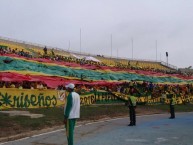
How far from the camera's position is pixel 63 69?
42312 mm

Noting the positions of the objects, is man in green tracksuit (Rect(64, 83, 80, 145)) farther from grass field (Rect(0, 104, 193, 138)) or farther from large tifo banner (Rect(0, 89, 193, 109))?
large tifo banner (Rect(0, 89, 193, 109))

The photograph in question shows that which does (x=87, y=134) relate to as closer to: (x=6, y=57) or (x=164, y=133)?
(x=164, y=133)

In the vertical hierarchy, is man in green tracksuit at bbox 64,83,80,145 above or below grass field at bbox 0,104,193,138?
above

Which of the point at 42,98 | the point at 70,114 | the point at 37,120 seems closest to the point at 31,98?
the point at 42,98

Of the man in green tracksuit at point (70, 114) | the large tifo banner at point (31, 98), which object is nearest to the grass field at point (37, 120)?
the large tifo banner at point (31, 98)

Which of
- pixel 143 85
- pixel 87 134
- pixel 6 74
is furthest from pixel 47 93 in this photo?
pixel 143 85

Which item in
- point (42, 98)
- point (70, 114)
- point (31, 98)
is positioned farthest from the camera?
point (42, 98)

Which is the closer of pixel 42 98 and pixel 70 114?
pixel 70 114

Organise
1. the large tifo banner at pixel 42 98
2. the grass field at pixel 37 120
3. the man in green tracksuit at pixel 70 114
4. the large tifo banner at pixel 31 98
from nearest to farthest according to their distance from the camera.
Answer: the man in green tracksuit at pixel 70 114
the grass field at pixel 37 120
the large tifo banner at pixel 31 98
the large tifo banner at pixel 42 98

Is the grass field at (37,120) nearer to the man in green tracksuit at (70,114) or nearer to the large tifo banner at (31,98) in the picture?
the large tifo banner at (31,98)

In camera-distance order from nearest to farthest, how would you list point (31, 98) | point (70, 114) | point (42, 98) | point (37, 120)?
point (70, 114) < point (37, 120) < point (31, 98) < point (42, 98)

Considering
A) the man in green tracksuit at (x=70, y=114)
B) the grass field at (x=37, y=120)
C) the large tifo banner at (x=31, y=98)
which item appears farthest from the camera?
the large tifo banner at (x=31, y=98)

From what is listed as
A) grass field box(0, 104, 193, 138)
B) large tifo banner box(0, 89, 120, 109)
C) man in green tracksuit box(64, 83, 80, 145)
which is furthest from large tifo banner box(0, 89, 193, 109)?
man in green tracksuit box(64, 83, 80, 145)

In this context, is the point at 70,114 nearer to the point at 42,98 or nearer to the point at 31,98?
the point at 31,98
